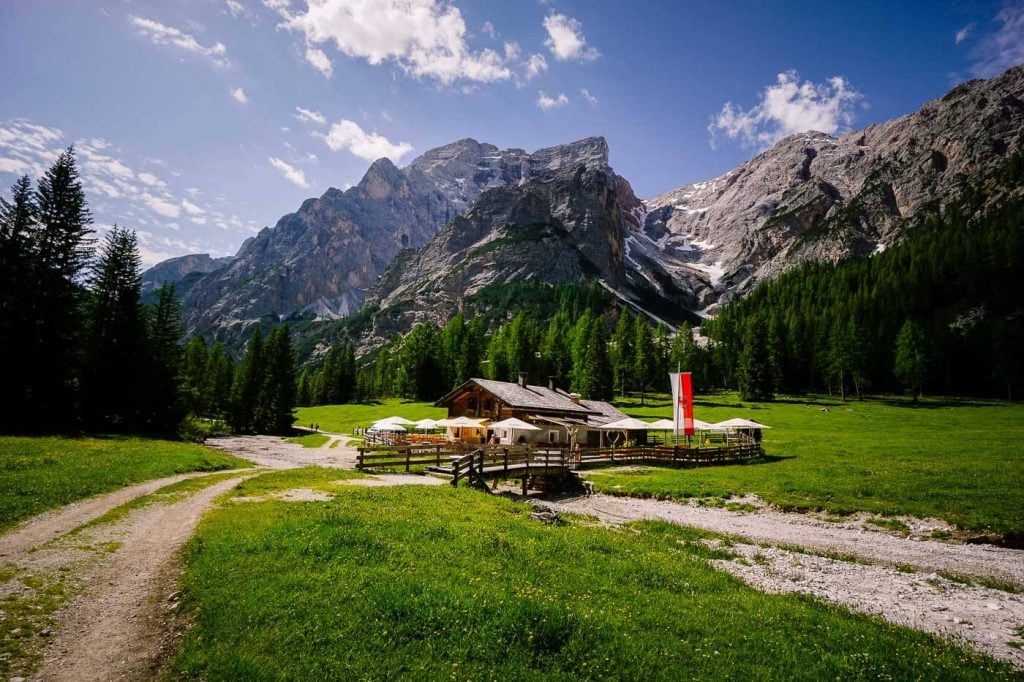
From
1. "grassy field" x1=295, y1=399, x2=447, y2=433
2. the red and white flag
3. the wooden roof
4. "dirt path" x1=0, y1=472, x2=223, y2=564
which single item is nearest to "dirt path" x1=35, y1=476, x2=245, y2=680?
"dirt path" x1=0, y1=472, x2=223, y2=564

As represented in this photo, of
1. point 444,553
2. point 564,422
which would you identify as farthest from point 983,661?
point 564,422

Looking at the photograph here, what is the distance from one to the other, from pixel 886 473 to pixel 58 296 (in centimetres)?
6199

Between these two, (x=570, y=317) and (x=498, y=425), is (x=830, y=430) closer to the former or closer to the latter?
(x=498, y=425)

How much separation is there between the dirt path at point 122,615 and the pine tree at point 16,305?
30468 mm

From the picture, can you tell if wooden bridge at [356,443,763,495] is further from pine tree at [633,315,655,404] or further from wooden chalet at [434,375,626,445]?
pine tree at [633,315,655,404]

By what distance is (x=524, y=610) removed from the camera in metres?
8.29

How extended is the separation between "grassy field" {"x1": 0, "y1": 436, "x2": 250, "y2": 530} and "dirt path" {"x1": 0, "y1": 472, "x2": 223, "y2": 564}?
49 centimetres

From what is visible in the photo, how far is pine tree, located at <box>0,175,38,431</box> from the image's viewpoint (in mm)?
33203


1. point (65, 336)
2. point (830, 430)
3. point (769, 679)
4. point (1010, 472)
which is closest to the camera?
point (769, 679)

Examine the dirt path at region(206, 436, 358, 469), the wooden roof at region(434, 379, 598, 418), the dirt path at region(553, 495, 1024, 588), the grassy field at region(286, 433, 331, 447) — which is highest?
the wooden roof at region(434, 379, 598, 418)

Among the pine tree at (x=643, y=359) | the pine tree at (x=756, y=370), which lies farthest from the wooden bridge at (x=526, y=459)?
the pine tree at (x=756, y=370)

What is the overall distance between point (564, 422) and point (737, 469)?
892 inches

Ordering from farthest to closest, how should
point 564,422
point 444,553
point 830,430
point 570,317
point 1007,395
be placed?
point 570,317 < point 1007,395 < point 830,430 < point 564,422 < point 444,553

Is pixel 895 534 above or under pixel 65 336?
under
